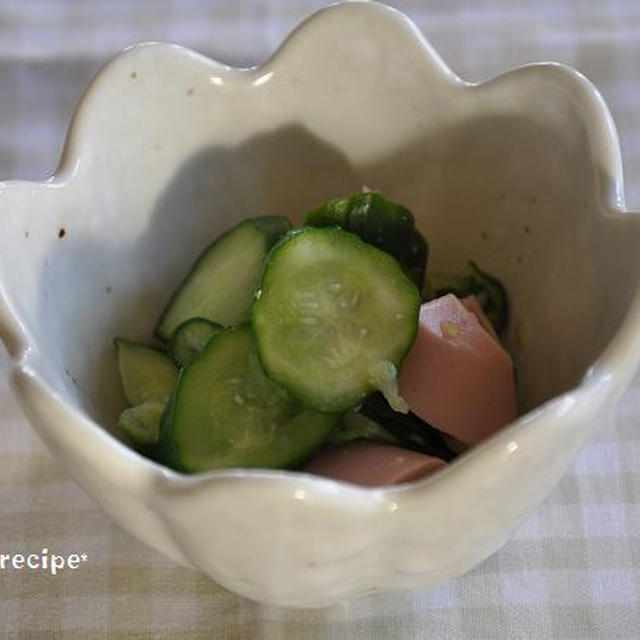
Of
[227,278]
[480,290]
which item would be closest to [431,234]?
[480,290]

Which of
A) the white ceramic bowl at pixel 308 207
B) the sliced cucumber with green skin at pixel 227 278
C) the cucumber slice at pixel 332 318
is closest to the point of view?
the white ceramic bowl at pixel 308 207

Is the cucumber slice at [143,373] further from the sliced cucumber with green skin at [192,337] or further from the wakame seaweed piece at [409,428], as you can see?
the wakame seaweed piece at [409,428]

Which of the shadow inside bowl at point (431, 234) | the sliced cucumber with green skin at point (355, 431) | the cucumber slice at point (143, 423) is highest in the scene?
the shadow inside bowl at point (431, 234)

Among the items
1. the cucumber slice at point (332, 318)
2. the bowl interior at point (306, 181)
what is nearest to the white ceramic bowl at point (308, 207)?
the bowl interior at point (306, 181)

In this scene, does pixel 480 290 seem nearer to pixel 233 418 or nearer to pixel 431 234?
pixel 431 234

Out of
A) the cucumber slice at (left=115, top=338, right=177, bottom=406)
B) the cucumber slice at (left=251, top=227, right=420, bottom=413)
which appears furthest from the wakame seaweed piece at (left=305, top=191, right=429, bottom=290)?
the cucumber slice at (left=115, top=338, right=177, bottom=406)

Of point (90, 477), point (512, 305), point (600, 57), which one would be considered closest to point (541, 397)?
point (512, 305)

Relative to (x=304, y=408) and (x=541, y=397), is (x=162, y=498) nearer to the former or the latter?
(x=304, y=408)
